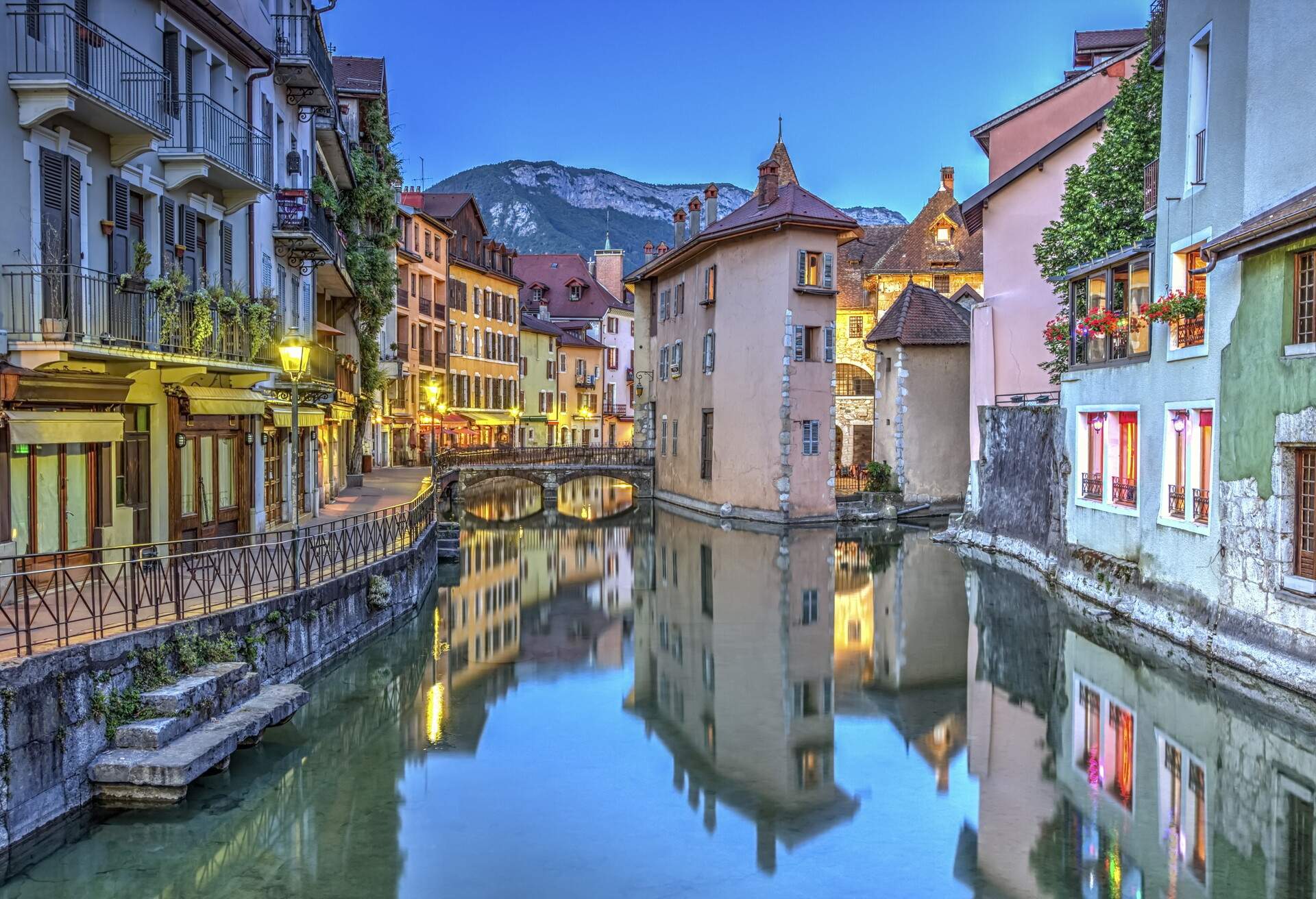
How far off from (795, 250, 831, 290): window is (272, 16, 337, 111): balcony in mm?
17257

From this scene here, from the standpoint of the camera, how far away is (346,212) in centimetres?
3400

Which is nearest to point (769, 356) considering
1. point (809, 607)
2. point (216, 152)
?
point (809, 607)

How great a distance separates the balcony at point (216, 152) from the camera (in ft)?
55.7

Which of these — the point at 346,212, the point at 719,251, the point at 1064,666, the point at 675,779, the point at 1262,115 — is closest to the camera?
the point at 675,779

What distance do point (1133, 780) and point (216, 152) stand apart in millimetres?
16363

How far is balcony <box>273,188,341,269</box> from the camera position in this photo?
2325cm

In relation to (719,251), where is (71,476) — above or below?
below

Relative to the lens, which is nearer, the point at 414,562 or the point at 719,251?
the point at 414,562

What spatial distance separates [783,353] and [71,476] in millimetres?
26105

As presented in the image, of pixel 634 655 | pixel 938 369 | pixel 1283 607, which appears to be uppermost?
pixel 938 369

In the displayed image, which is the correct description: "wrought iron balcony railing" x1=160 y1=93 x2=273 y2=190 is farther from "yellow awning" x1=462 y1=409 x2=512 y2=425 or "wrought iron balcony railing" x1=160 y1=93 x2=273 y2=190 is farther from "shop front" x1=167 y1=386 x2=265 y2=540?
"yellow awning" x1=462 y1=409 x2=512 y2=425

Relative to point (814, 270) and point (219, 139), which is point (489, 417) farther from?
point (219, 139)

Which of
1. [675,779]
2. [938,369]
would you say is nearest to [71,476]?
[675,779]

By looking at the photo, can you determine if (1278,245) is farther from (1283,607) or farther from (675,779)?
Answer: (675,779)
